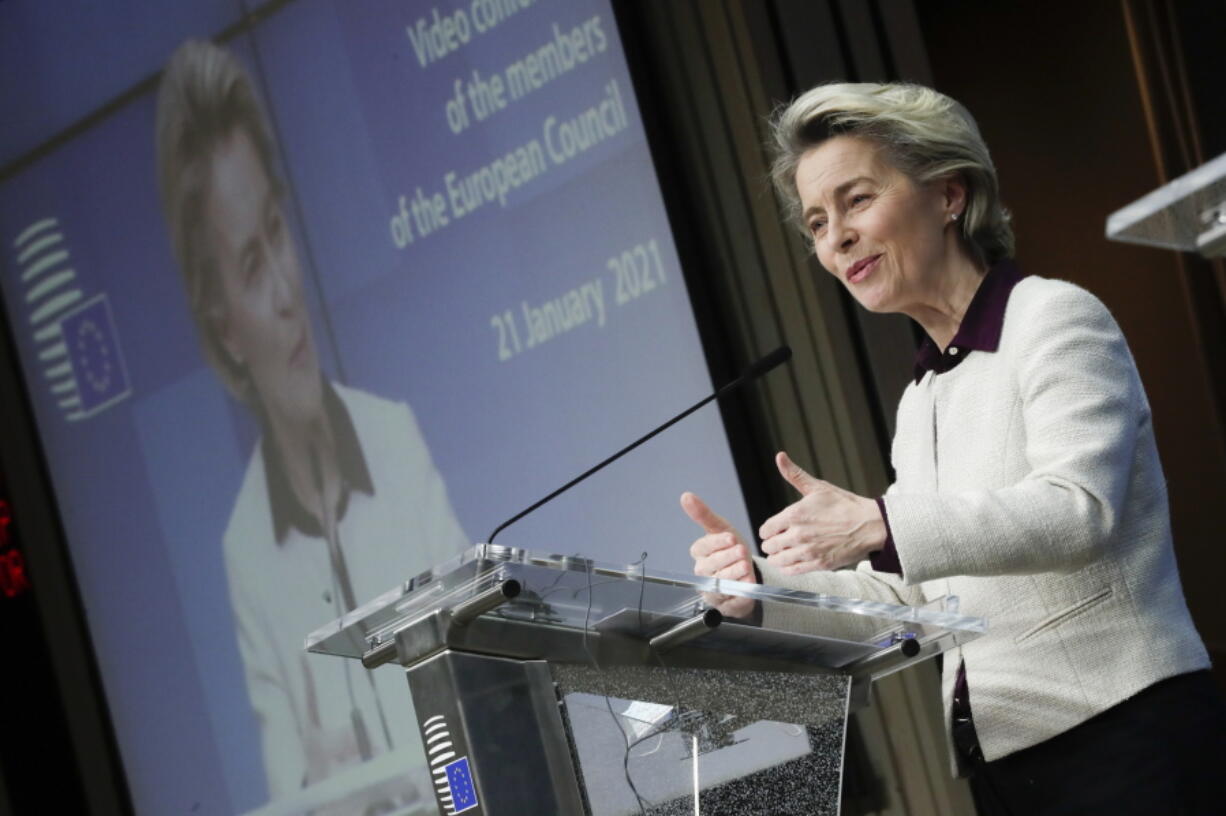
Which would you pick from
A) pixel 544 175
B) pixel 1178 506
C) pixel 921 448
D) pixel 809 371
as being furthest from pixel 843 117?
pixel 1178 506

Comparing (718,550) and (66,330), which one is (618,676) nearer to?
(718,550)

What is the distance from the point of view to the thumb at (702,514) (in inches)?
67.1

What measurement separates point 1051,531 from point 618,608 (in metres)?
0.43

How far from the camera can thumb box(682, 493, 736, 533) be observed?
67.1 inches

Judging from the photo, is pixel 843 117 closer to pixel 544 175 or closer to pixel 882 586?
pixel 882 586

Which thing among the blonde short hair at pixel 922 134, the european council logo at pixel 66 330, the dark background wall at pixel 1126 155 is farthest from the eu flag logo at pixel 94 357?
the blonde short hair at pixel 922 134

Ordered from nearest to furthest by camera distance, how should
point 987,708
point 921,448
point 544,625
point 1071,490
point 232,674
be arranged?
point 544,625
point 1071,490
point 987,708
point 921,448
point 232,674

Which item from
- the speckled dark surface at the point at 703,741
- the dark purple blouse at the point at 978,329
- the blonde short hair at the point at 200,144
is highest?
the blonde short hair at the point at 200,144

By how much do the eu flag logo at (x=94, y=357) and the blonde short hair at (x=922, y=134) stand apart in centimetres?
308

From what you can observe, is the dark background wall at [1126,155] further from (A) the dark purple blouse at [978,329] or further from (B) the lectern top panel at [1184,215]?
(B) the lectern top panel at [1184,215]

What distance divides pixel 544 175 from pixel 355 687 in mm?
1347

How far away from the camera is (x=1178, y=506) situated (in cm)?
389

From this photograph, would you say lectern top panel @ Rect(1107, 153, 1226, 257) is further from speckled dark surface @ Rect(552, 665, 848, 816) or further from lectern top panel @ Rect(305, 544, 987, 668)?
speckled dark surface @ Rect(552, 665, 848, 816)

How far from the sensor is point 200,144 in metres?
4.50
